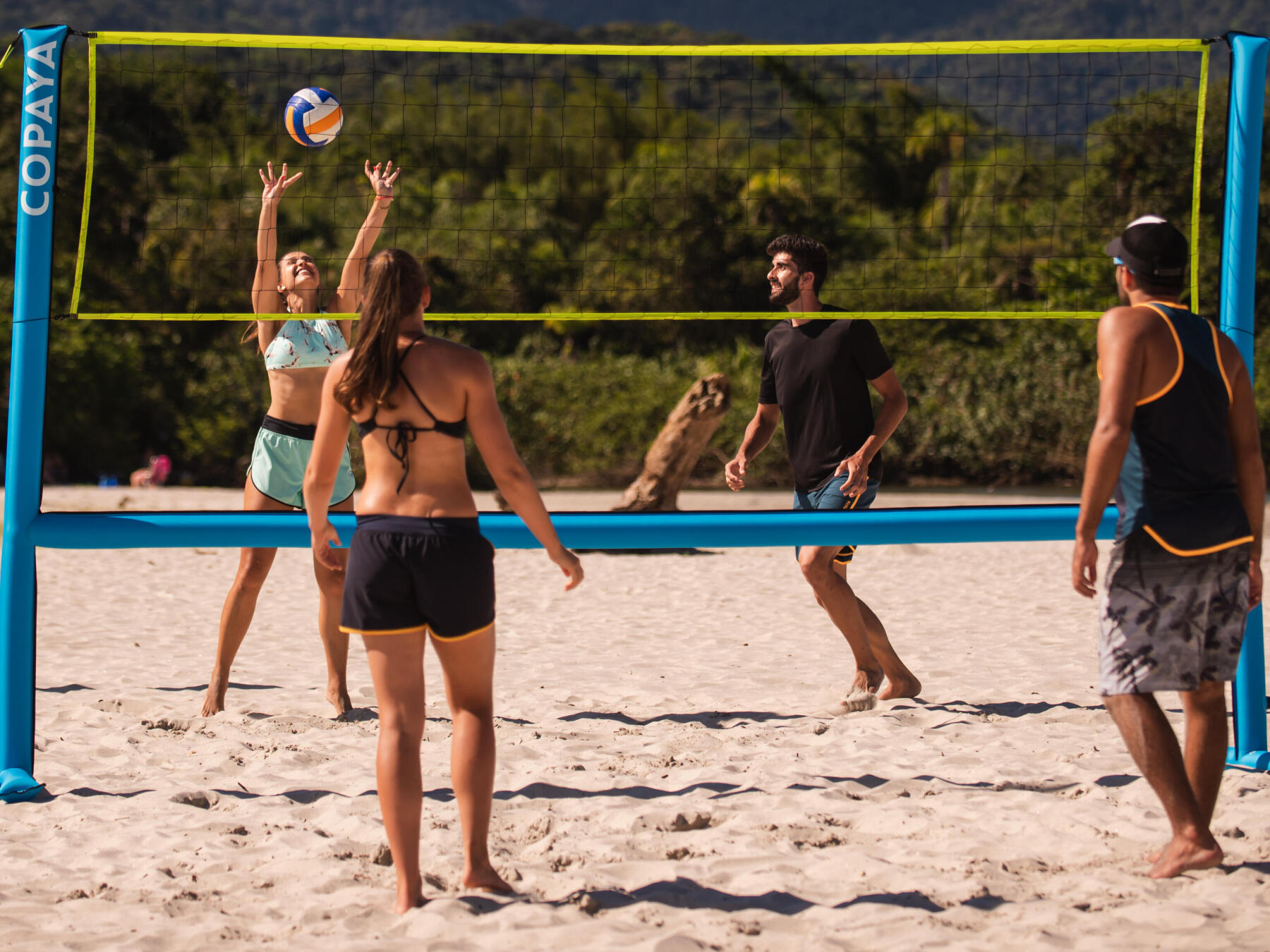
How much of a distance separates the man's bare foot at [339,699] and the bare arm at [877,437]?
6.42 feet

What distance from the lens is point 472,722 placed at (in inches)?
106

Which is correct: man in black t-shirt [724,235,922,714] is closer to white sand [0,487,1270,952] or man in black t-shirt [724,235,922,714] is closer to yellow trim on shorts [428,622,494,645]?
white sand [0,487,1270,952]

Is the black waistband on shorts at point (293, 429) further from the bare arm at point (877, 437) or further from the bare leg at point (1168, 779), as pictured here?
the bare leg at point (1168, 779)

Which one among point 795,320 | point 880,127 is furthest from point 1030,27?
point 795,320

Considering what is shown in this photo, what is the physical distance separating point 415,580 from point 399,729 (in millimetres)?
337

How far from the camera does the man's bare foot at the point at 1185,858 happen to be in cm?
279

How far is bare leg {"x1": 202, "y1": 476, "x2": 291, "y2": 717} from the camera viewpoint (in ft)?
13.8

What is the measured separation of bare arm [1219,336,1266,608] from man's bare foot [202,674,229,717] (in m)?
3.40

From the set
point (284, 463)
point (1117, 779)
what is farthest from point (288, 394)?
point (1117, 779)

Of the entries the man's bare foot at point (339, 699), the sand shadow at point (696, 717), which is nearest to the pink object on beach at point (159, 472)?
the man's bare foot at point (339, 699)

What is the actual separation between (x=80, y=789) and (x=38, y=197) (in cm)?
174

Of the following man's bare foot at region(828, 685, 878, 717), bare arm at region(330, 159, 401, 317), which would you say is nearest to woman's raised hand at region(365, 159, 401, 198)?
bare arm at region(330, 159, 401, 317)

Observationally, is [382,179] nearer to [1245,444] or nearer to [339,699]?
[339,699]

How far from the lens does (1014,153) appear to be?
104 ft
